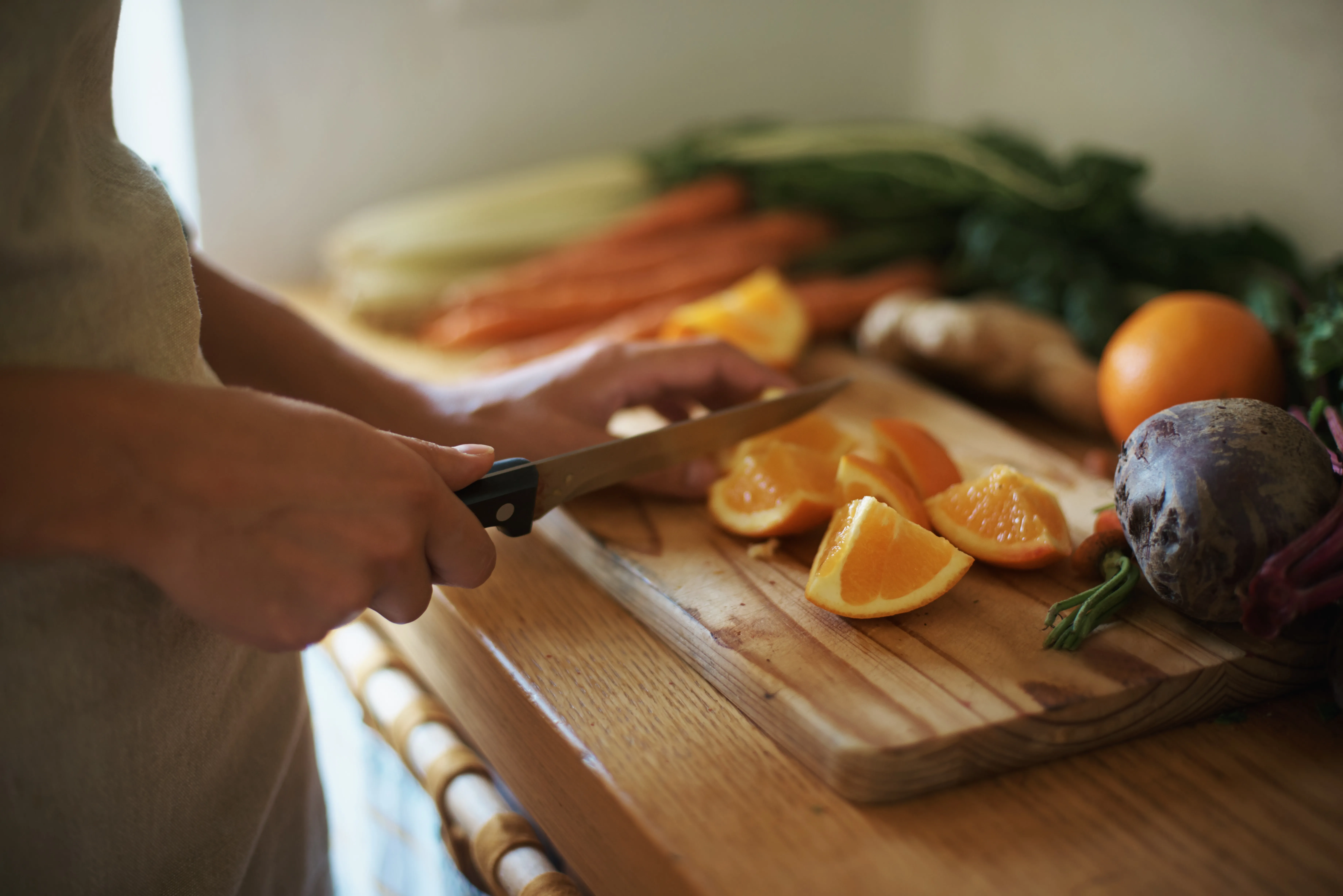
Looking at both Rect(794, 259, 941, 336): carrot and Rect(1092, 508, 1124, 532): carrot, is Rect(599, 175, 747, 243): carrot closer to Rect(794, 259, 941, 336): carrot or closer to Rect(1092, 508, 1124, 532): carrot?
Rect(794, 259, 941, 336): carrot

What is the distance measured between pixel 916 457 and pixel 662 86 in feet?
5.02

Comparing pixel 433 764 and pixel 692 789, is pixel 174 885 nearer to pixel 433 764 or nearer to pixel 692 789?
pixel 433 764

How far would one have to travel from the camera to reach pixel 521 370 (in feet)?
3.74

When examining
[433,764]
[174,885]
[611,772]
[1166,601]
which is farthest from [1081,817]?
[174,885]

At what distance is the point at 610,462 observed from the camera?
3.20 feet

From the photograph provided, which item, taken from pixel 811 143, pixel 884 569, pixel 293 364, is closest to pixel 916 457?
pixel 884 569

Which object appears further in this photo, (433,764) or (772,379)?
(772,379)

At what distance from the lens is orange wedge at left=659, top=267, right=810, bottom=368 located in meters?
1.53

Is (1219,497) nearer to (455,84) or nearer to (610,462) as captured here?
(610,462)

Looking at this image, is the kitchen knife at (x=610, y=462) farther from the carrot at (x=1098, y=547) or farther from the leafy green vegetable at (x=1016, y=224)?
the leafy green vegetable at (x=1016, y=224)

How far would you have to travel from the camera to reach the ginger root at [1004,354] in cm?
136

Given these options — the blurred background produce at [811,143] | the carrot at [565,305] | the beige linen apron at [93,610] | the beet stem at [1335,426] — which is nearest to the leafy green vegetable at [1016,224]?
the blurred background produce at [811,143]

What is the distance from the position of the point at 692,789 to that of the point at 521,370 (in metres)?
0.57

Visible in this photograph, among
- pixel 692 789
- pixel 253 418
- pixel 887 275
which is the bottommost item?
pixel 692 789
